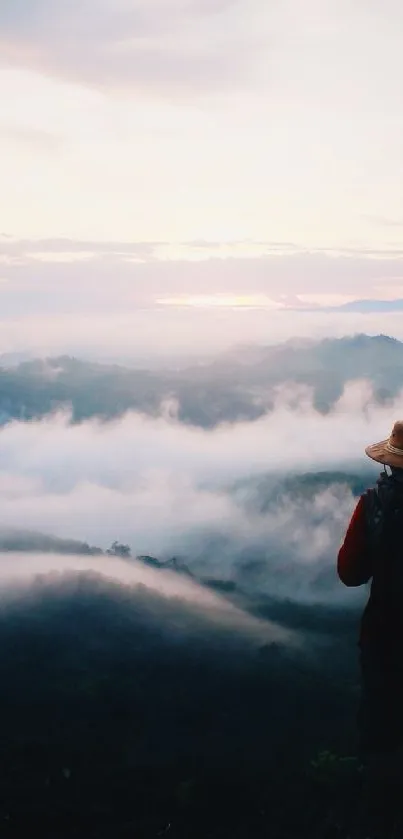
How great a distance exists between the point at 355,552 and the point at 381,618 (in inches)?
25.1

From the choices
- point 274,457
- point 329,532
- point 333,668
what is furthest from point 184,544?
Answer: point 333,668

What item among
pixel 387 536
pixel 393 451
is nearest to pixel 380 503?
pixel 387 536

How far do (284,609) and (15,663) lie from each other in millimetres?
19605

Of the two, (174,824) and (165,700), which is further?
(165,700)

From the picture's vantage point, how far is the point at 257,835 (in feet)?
18.4

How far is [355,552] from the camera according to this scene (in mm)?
4980

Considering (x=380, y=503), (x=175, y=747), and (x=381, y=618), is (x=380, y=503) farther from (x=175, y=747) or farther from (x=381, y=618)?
(x=175, y=747)

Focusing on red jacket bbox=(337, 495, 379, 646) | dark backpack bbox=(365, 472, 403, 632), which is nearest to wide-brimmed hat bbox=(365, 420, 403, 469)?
dark backpack bbox=(365, 472, 403, 632)

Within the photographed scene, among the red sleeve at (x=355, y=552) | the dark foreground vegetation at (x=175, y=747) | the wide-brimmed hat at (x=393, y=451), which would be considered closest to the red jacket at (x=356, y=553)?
the red sleeve at (x=355, y=552)

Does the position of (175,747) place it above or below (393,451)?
below

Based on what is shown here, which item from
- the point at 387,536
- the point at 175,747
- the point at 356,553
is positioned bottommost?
the point at 175,747

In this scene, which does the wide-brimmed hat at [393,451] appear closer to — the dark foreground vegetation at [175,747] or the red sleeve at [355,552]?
the red sleeve at [355,552]

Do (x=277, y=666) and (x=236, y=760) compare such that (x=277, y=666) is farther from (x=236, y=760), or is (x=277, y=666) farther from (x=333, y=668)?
(x=236, y=760)

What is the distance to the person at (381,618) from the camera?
4.91 metres
